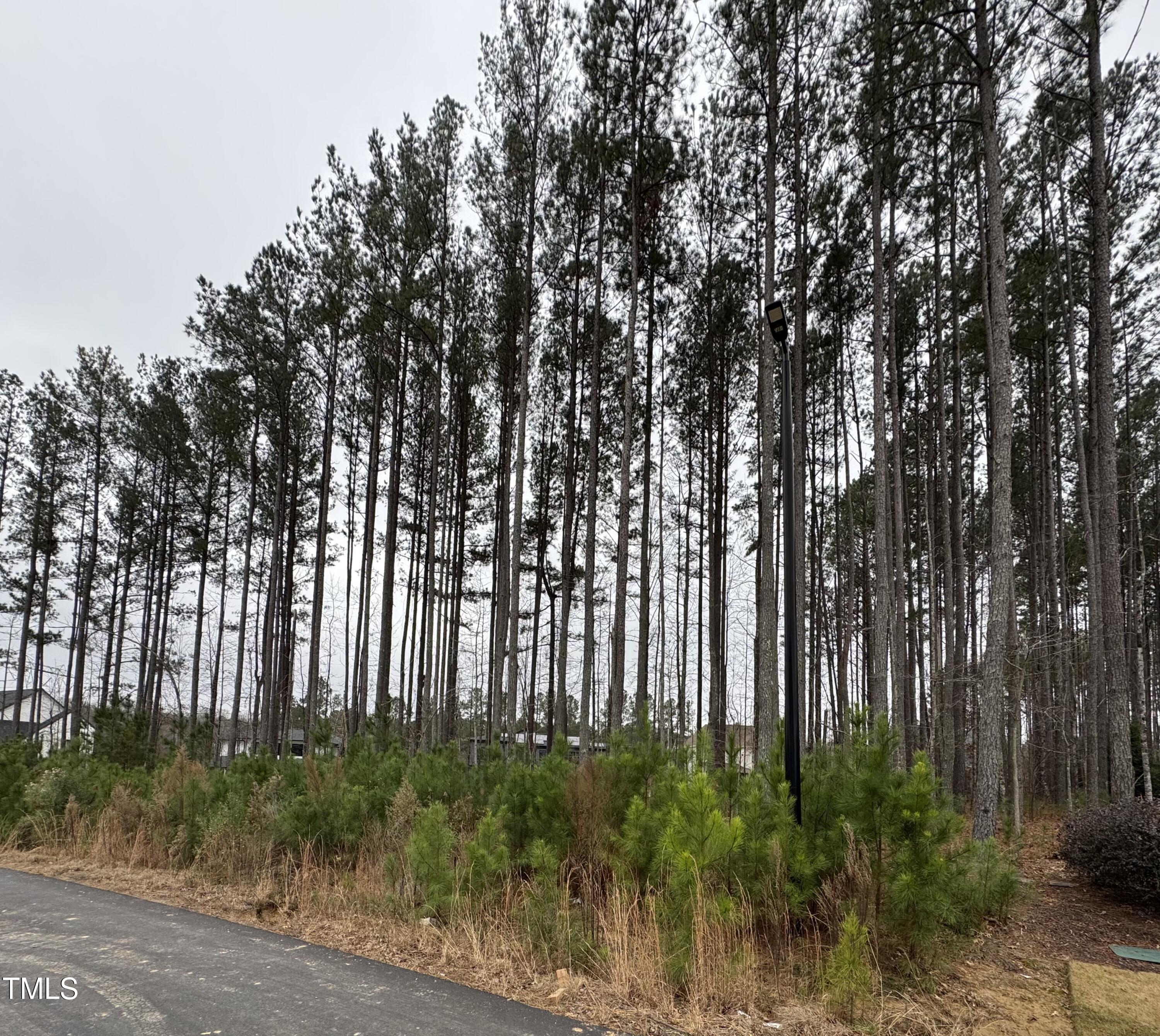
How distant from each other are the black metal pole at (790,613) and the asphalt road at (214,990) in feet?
7.03

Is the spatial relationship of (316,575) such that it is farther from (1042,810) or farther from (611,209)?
(1042,810)

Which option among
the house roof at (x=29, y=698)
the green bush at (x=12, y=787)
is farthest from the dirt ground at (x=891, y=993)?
the house roof at (x=29, y=698)

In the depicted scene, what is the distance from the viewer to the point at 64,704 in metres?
23.2

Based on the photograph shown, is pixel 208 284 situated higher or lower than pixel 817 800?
higher

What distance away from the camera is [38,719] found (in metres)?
23.0

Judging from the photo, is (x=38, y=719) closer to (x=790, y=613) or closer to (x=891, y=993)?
(x=790, y=613)

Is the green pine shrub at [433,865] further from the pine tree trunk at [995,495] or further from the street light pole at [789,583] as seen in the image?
the pine tree trunk at [995,495]

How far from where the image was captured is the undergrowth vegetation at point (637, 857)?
396 cm

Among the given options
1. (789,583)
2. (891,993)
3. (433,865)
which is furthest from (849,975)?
(433,865)

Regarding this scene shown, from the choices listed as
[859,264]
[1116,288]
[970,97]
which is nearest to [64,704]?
[859,264]

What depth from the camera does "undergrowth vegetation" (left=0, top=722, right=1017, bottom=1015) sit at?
3963mm

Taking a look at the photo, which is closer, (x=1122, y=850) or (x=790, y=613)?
(x=790, y=613)

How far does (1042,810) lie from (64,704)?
29213 mm

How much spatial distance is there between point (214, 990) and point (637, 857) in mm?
2738
